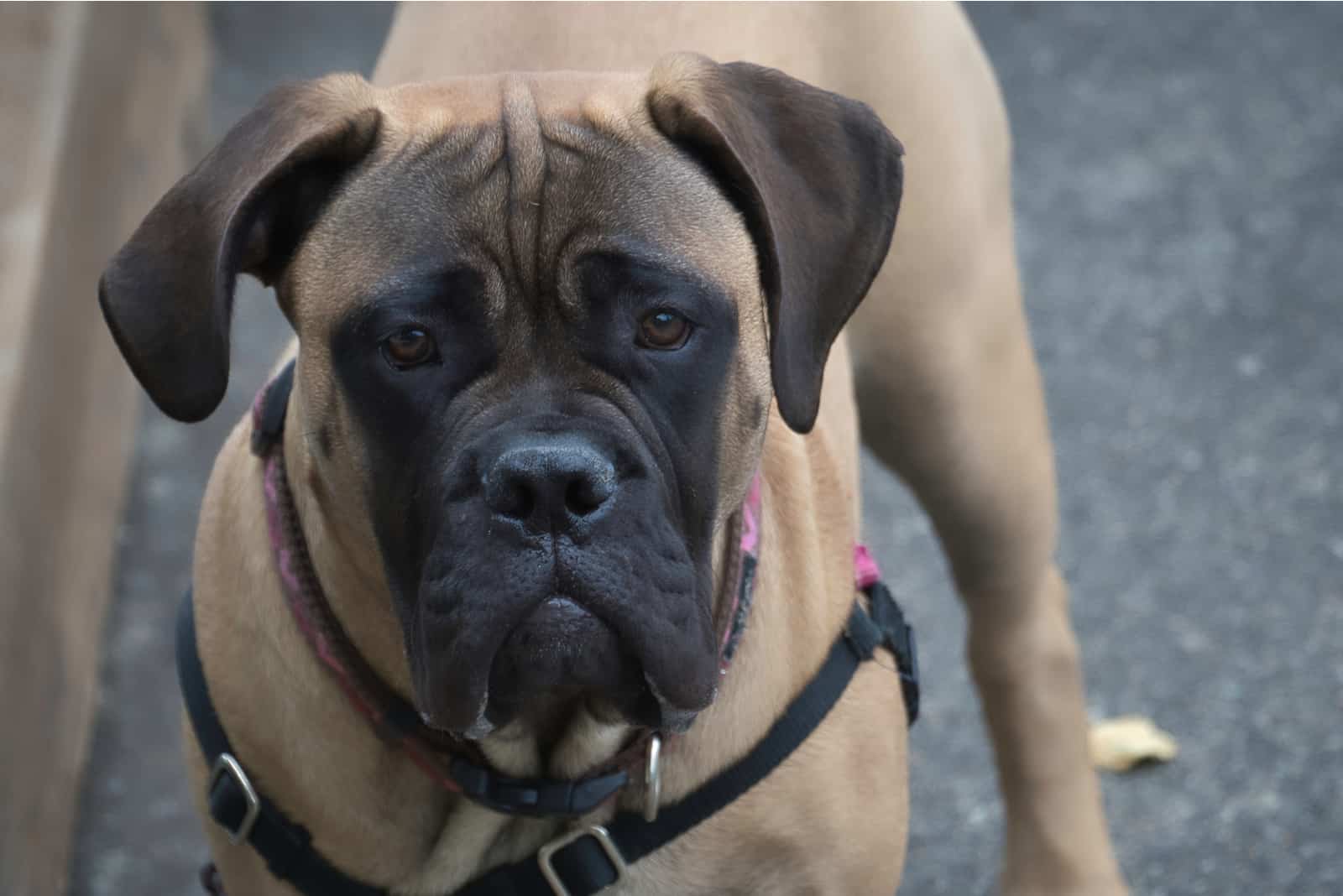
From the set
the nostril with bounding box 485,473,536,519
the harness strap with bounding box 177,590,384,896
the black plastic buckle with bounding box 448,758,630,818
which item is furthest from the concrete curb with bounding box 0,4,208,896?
the nostril with bounding box 485,473,536,519

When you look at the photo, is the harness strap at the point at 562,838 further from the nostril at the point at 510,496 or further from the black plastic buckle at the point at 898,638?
the nostril at the point at 510,496

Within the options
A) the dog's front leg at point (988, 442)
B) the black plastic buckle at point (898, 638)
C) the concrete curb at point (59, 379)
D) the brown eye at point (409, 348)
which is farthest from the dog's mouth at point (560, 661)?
the concrete curb at point (59, 379)

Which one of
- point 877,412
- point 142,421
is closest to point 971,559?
point 877,412

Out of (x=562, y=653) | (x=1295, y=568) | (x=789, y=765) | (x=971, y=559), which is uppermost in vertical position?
(x=562, y=653)

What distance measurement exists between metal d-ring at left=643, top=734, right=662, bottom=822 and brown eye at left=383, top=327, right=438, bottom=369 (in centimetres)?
55

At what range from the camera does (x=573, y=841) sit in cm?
238

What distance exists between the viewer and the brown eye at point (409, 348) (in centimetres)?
212

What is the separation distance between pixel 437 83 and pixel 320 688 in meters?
0.77

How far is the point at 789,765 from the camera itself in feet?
8.03

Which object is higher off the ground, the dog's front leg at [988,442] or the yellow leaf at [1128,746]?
the dog's front leg at [988,442]

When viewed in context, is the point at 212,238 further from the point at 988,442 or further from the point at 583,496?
the point at 988,442

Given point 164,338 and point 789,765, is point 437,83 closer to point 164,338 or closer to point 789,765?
point 164,338

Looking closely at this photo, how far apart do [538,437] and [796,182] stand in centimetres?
46

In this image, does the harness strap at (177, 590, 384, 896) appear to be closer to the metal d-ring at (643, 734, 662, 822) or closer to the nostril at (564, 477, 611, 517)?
the metal d-ring at (643, 734, 662, 822)
